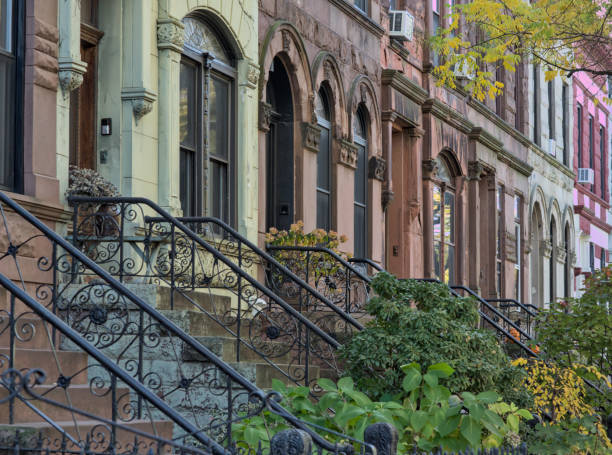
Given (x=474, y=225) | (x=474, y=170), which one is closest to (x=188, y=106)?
(x=474, y=170)

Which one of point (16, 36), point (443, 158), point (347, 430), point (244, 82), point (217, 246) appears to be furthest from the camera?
point (443, 158)

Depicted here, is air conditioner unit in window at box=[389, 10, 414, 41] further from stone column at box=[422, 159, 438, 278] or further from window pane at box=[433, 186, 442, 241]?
window pane at box=[433, 186, 442, 241]

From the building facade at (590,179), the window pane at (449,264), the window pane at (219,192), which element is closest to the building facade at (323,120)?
the window pane at (219,192)

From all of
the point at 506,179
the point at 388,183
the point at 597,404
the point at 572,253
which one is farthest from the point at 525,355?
the point at 572,253

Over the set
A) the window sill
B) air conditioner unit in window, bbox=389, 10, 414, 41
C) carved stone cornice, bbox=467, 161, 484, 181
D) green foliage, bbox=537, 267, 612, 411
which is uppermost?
air conditioner unit in window, bbox=389, 10, 414, 41

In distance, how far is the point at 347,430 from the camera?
9141 mm

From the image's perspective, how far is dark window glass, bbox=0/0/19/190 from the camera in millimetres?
10469

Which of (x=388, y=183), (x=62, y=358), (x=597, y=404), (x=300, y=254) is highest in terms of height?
(x=388, y=183)

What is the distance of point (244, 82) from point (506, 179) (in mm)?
14373

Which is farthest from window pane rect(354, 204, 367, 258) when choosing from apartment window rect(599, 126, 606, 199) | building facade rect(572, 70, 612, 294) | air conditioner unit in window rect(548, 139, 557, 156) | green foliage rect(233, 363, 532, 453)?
apartment window rect(599, 126, 606, 199)

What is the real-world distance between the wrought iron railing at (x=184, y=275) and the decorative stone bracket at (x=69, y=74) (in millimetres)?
1121

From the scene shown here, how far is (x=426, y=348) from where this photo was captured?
10.4 metres

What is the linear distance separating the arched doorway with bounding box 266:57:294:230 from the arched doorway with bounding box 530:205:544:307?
51.6 feet

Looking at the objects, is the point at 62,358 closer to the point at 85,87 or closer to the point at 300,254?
the point at 85,87
